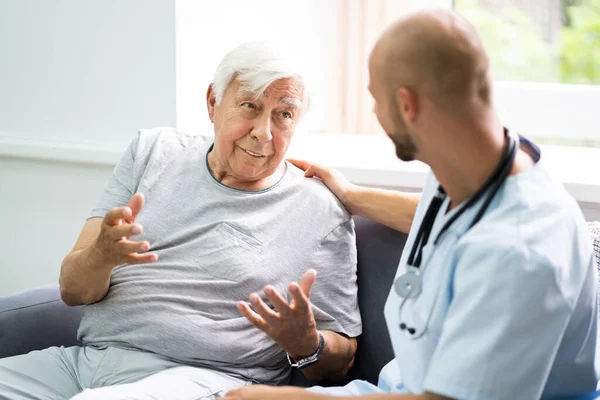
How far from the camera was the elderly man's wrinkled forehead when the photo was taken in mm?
2006

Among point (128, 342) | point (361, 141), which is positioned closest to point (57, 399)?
point (128, 342)

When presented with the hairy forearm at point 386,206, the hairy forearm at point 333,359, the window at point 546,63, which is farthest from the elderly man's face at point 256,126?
the window at point 546,63

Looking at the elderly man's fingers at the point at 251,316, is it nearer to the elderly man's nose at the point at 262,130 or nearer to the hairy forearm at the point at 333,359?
the hairy forearm at the point at 333,359

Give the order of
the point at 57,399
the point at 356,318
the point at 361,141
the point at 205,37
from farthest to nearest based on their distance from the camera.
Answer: the point at 361,141 < the point at 205,37 < the point at 356,318 < the point at 57,399

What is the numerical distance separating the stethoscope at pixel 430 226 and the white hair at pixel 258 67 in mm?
655

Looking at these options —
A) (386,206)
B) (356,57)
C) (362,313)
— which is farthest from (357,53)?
(362,313)

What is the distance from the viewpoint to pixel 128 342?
6.31 feet

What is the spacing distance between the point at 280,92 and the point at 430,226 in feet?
2.22

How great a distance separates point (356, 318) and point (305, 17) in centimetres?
144

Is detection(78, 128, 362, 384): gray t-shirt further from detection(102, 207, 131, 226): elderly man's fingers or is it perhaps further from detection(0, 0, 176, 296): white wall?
detection(0, 0, 176, 296): white wall

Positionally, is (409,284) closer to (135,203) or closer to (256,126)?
(135,203)

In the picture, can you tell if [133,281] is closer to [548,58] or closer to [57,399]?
[57,399]

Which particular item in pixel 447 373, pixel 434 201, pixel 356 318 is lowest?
pixel 356 318

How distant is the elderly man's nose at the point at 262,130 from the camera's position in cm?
200
